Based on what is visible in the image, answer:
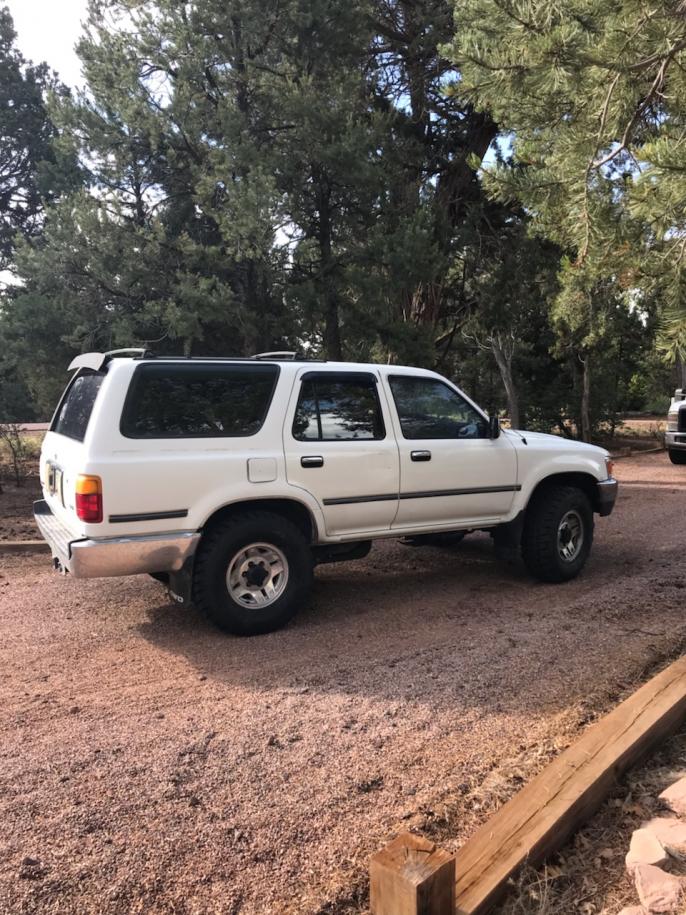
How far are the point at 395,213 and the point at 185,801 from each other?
956 centimetres

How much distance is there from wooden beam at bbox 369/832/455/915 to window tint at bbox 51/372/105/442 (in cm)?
347

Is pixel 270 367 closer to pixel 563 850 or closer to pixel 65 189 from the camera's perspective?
pixel 563 850

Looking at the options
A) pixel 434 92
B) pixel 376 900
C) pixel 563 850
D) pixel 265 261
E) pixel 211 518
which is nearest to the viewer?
pixel 376 900

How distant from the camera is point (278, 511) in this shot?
503 cm

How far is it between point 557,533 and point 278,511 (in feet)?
8.40

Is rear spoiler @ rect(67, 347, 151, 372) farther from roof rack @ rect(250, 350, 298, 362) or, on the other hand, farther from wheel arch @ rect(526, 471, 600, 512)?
wheel arch @ rect(526, 471, 600, 512)

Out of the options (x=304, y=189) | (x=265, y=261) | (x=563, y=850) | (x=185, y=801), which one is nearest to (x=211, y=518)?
(x=185, y=801)

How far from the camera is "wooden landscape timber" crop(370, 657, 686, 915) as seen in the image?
6.34 ft

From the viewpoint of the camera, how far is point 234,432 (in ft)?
15.8

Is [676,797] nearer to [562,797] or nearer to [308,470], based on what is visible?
[562,797]

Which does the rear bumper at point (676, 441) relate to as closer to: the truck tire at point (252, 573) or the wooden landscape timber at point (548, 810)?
the truck tire at point (252, 573)

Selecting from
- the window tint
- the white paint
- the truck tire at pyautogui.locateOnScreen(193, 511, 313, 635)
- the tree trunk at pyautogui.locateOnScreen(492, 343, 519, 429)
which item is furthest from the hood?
the tree trunk at pyautogui.locateOnScreen(492, 343, 519, 429)

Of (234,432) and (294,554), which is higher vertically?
(234,432)

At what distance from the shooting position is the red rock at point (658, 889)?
215 cm
